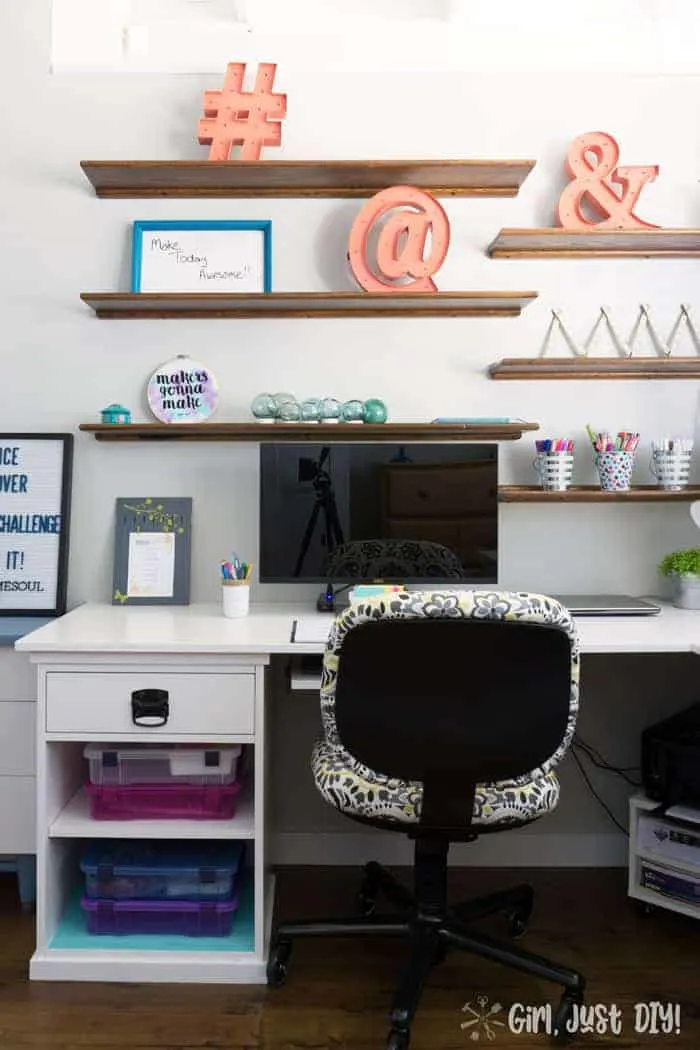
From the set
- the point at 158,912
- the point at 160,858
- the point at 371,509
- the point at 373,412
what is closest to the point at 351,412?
the point at 373,412

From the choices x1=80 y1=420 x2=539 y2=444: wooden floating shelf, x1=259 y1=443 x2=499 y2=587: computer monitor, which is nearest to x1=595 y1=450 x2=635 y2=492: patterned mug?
x1=80 y1=420 x2=539 y2=444: wooden floating shelf

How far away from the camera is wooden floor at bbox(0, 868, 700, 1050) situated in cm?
180

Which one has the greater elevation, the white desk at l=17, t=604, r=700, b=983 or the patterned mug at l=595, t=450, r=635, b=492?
the patterned mug at l=595, t=450, r=635, b=492

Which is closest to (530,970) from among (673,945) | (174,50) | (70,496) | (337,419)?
(673,945)

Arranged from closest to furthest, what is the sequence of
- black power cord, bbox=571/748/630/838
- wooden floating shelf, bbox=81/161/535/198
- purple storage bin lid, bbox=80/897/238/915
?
purple storage bin lid, bbox=80/897/238/915
wooden floating shelf, bbox=81/161/535/198
black power cord, bbox=571/748/630/838

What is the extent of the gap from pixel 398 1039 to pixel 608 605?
1.18m

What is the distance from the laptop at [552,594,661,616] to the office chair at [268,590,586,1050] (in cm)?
62

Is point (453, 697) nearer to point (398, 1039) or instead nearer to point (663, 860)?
point (398, 1039)

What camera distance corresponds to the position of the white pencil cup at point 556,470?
8.22 ft

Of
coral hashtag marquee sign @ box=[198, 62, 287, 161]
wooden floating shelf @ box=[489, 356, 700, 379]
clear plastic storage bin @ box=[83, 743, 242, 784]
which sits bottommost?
clear plastic storage bin @ box=[83, 743, 242, 784]

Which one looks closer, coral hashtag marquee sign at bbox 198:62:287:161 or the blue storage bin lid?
the blue storage bin lid

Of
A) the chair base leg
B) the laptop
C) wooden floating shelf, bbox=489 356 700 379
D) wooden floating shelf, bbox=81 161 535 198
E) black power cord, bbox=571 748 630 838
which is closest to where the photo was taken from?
the chair base leg

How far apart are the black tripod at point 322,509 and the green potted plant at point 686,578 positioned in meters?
0.93

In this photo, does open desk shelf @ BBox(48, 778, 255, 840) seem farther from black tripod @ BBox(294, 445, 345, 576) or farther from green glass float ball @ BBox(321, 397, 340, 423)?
green glass float ball @ BBox(321, 397, 340, 423)
